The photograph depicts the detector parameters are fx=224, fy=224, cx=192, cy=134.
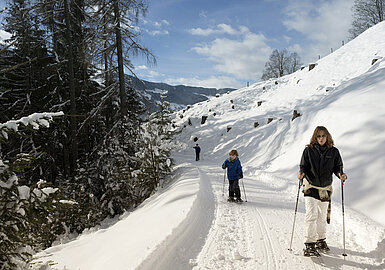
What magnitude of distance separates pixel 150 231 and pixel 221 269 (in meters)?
1.58

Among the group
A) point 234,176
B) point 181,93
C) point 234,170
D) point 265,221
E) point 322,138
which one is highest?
point 181,93

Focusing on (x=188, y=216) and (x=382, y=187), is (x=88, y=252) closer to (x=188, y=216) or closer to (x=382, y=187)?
(x=188, y=216)

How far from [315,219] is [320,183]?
1.96 feet

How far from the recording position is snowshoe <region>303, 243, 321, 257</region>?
3557 mm

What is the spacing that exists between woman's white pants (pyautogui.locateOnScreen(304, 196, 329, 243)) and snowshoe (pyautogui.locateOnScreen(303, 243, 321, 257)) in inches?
2.9

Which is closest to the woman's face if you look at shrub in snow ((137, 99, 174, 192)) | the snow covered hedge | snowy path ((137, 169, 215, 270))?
snowy path ((137, 169, 215, 270))

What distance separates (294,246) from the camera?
3951 millimetres

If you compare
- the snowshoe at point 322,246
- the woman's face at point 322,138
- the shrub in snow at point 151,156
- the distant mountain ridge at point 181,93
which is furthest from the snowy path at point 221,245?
the distant mountain ridge at point 181,93

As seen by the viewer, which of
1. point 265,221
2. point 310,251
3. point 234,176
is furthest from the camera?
point 234,176

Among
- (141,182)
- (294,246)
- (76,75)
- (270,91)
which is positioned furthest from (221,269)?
(270,91)

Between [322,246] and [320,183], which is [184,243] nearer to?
[322,246]

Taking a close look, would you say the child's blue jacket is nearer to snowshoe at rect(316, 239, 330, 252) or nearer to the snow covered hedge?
snowshoe at rect(316, 239, 330, 252)

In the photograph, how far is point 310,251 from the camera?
3.57 m

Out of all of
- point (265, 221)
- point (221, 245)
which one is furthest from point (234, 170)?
point (221, 245)
